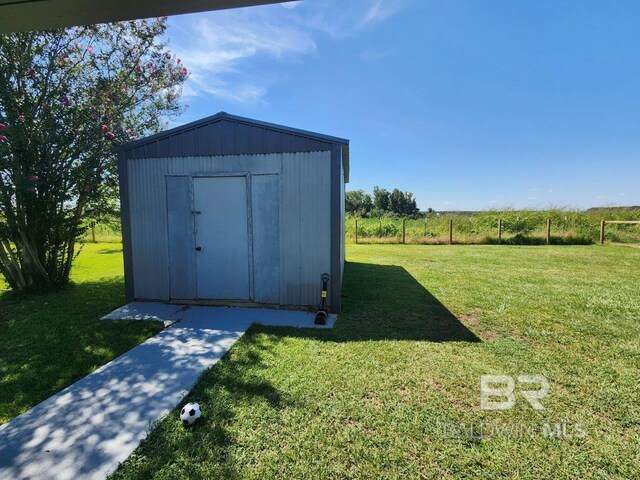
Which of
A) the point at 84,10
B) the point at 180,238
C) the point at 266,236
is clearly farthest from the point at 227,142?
the point at 84,10

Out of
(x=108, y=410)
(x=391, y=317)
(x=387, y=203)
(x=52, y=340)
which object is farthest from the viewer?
(x=387, y=203)

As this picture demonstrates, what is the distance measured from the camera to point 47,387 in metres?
2.63

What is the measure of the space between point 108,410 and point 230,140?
3.92m

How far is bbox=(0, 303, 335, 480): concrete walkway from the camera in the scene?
1.79 meters

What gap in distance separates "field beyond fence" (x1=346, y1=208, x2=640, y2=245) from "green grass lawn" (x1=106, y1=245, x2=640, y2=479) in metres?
11.0

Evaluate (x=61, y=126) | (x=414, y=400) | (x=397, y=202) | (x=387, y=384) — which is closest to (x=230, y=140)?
(x=61, y=126)

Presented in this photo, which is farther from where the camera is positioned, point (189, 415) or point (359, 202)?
point (359, 202)

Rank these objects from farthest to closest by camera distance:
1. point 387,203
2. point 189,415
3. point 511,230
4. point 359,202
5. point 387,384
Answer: point 359,202 < point 387,203 < point 511,230 < point 387,384 < point 189,415

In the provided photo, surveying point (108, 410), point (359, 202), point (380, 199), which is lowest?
point (108, 410)

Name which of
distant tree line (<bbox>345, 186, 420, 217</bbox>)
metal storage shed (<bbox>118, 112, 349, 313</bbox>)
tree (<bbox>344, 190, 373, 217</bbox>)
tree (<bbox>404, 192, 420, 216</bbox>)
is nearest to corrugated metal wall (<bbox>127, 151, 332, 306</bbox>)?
metal storage shed (<bbox>118, 112, 349, 313</bbox>)

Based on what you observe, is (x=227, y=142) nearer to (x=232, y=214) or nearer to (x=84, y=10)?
(x=232, y=214)

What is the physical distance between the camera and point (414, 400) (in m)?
2.39

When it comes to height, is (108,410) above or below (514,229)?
below

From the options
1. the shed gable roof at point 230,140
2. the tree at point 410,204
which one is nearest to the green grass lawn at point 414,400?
the shed gable roof at point 230,140
